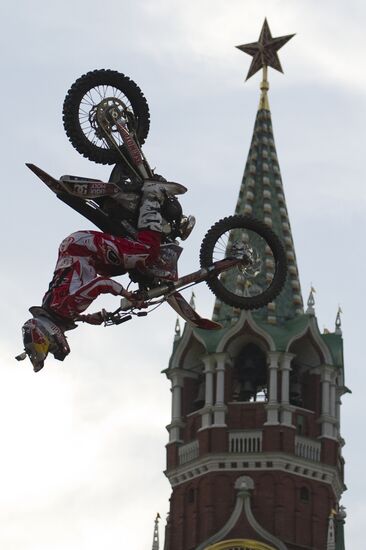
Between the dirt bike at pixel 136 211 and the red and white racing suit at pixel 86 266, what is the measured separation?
42cm

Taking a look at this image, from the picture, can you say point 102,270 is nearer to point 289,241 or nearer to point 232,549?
point 232,549

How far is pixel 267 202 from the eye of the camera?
12200cm

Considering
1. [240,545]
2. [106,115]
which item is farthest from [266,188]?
[106,115]

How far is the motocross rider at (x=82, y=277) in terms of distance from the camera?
38438 mm

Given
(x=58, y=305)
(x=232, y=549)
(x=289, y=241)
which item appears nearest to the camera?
(x=58, y=305)

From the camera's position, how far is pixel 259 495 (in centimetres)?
11244

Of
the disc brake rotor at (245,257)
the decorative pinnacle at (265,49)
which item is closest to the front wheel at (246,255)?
the disc brake rotor at (245,257)

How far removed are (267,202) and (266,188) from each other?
1.46m

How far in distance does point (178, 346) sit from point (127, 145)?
7671 centimetres

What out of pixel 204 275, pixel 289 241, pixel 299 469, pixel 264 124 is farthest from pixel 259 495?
pixel 204 275

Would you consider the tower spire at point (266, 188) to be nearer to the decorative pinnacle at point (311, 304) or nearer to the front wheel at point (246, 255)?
the decorative pinnacle at point (311, 304)

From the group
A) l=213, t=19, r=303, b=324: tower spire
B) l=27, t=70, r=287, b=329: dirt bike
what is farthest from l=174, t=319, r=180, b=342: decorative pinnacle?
→ l=27, t=70, r=287, b=329: dirt bike

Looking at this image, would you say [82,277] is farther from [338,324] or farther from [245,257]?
[338,324]

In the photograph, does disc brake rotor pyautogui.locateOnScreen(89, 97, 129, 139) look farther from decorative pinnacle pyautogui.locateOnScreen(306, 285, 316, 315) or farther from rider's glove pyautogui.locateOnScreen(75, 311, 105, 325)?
decorative pinnacle pyautogui.locateOnScreen(306, 285, 316, 315)
